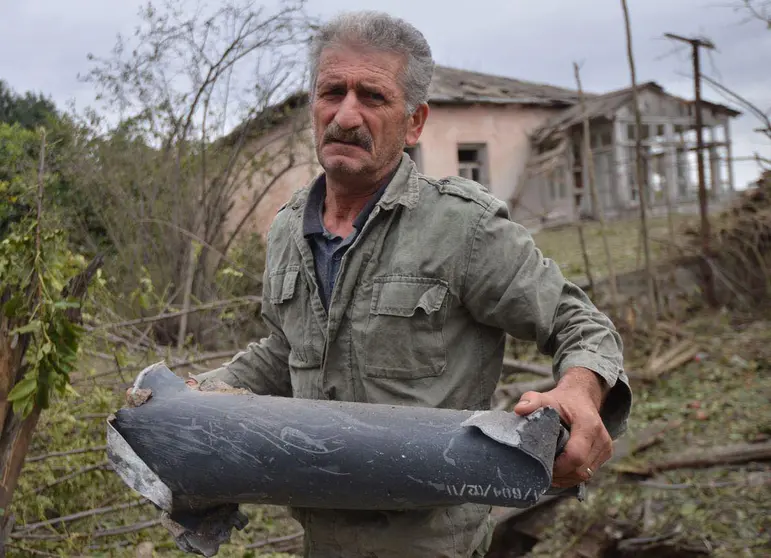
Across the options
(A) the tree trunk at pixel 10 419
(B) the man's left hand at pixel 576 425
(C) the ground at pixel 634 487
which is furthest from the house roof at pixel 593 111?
(B) the man's left hand at pixel 576 425

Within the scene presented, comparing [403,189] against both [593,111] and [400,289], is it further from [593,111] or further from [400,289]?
[593,111]

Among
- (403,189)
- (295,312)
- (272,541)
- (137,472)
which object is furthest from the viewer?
(272,541)

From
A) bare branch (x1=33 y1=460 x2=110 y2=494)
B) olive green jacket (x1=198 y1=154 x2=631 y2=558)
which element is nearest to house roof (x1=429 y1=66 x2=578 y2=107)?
bare branch (x1=33 y1=460 x2=110 y2=494)

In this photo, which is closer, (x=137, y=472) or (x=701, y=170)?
(x=137, y=472)

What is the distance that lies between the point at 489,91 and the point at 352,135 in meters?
18.1

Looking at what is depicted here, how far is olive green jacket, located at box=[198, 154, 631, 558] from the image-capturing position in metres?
1.86

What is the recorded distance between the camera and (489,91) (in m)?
19.3

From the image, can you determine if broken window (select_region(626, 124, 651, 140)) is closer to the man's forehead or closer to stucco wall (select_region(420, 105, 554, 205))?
stucco wall (select_region(420, 105, 554, 205))

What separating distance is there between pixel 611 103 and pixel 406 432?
19.6 m

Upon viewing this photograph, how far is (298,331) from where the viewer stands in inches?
82.0

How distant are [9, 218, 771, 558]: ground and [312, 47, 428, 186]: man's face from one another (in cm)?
243

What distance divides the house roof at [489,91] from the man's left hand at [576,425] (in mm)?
16179

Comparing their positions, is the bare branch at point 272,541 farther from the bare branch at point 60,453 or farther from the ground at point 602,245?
the ground at point 602,245

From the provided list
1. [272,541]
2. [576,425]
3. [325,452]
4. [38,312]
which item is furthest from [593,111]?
[325,452]
